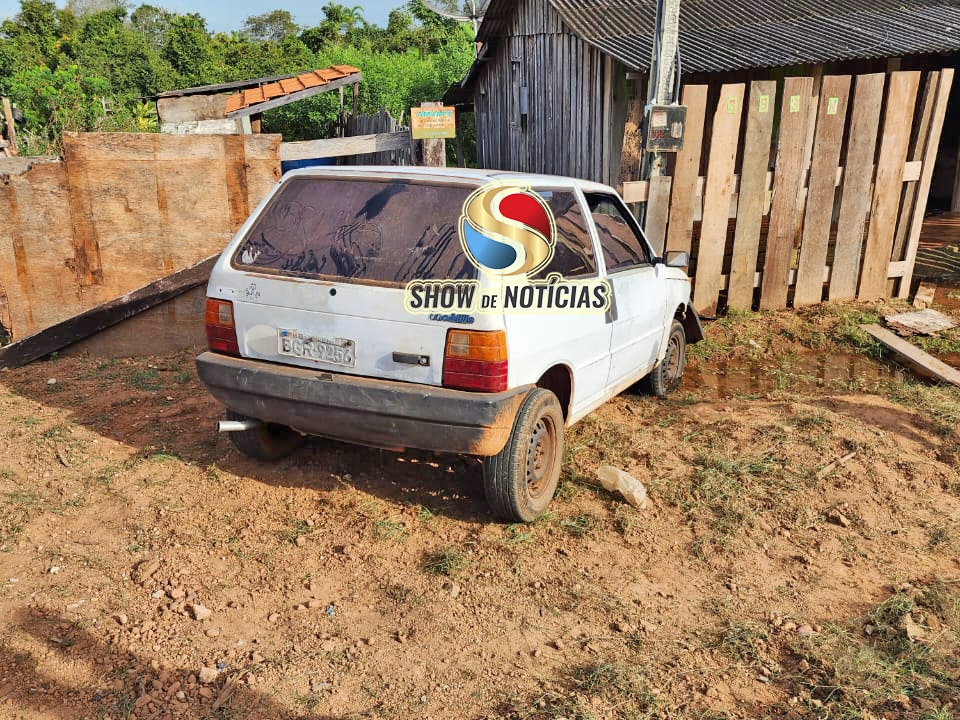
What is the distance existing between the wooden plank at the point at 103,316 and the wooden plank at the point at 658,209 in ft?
12.7

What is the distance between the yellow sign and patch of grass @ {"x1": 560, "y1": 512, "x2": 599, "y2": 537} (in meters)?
3.83

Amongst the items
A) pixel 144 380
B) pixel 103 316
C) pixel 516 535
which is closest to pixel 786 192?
pixel 516 535

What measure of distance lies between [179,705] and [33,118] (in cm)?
2058

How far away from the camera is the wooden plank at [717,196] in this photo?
723 centimetres

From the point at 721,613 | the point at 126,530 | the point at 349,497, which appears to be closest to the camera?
the point at 721,613

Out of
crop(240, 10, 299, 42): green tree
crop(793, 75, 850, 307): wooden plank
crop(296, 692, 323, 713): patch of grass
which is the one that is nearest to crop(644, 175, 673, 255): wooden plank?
crop(793, 75, 850, 307): wooden plank

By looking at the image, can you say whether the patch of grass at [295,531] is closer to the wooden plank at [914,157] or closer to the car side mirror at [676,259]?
the car side mirror at [676,259]

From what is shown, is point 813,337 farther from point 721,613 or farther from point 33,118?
point 33,118

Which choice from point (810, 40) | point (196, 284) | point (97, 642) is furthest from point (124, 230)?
point (810, 40)

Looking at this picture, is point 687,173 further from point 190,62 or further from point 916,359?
point 190,62

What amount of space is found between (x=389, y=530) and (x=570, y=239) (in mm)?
1808

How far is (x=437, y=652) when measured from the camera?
306cm

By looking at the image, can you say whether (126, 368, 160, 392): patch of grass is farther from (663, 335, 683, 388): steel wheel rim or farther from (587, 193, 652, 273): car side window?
(663, 335, 683, 388): steel wheel rim

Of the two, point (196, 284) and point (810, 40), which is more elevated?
point (810, 40)
